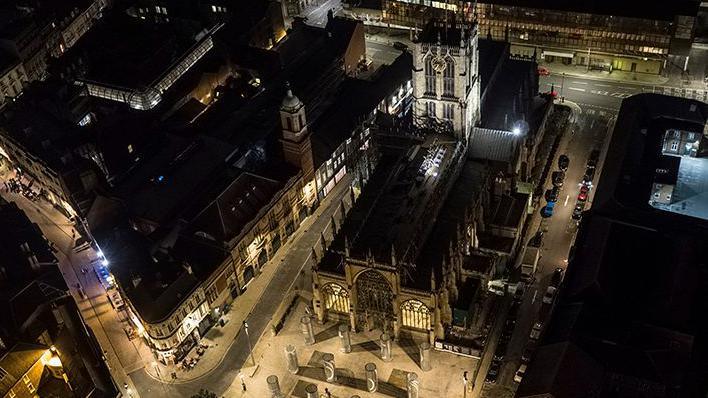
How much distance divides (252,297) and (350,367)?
25.6m

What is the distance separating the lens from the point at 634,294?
11288 centimetres

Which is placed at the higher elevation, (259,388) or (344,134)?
(344,134)

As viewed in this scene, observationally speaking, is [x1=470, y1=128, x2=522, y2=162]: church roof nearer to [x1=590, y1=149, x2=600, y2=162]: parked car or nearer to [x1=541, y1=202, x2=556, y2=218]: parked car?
[x1=541, y1=202, x2=556, y2=218]: parked car

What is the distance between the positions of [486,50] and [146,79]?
81844 millimetres

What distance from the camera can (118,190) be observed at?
146 meters

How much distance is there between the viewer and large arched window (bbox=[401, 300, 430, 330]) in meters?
118

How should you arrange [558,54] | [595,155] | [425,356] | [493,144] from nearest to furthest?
[425,356], [493,144], [595,155], [558,54]

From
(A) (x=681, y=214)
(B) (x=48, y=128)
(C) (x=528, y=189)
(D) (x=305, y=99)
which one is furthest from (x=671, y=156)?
(B) (x=48, y=128)

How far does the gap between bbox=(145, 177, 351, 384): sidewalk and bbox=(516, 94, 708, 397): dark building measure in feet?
155

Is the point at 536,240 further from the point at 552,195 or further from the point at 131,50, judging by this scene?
the point at 131,50

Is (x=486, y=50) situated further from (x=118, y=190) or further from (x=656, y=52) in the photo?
(x=118, y=190)

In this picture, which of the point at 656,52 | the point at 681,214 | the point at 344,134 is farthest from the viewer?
the point at 656,52

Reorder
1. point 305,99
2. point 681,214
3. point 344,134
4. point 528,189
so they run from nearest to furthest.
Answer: point 681,214 < point 528,189 < point 344,134 < point 305,99

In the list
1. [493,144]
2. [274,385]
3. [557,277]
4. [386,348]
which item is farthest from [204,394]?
[493,144]
